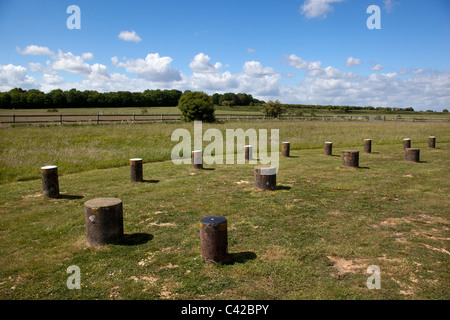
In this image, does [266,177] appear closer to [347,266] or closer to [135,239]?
[135,239]

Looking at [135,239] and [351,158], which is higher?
[351,158]

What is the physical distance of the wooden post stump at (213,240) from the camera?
5.07m

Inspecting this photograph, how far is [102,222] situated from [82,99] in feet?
230

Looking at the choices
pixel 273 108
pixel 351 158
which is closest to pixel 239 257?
pixel 351 158

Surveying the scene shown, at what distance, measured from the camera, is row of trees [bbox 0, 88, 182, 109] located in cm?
6075

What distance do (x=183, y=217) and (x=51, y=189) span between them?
475cm

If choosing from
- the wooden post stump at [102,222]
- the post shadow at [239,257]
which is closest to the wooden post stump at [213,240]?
the post shadow at [239,257]

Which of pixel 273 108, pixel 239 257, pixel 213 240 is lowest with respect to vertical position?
pixel 239 257

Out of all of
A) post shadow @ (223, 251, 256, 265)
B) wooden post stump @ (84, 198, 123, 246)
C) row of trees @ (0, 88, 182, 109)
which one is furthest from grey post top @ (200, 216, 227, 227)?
row of trees @ (0, 88, 182, 109)

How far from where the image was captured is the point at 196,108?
3775cm

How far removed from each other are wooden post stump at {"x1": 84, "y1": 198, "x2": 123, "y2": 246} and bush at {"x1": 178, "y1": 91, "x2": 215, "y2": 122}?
32.3 m

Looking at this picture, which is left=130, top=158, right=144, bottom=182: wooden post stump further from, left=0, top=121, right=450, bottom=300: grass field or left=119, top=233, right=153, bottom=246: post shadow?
left=119, top=233, right=153, bottom=246: post shadow

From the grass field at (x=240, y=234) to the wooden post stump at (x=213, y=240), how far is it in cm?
15

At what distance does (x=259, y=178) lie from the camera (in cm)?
978
